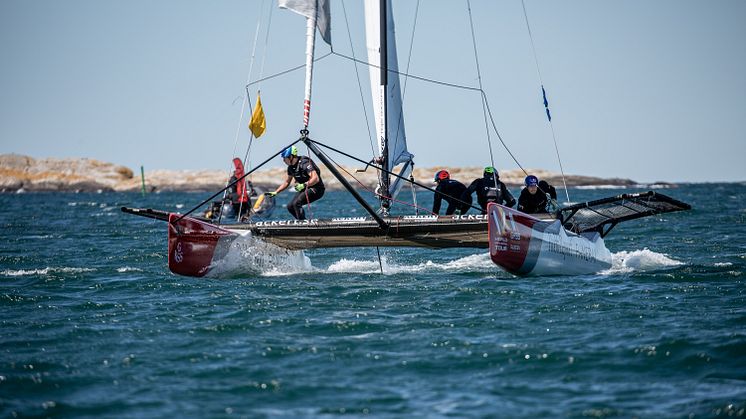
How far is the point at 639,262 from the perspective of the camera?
16641 mm

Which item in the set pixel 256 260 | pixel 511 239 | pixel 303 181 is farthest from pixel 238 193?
pixel 511 239

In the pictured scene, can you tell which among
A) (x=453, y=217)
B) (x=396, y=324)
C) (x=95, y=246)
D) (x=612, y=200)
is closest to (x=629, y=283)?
(x=612, y=200)

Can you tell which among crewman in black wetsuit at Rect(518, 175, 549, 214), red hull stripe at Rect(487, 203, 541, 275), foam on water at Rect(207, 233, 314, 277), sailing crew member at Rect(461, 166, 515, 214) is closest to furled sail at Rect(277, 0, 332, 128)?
foam on water at Rect(207, 233, 314, 277)

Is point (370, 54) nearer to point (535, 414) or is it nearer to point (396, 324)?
point (396, 324)

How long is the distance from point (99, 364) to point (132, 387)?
972 mm

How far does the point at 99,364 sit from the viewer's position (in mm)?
8969

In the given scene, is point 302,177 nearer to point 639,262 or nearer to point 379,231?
point 379,231

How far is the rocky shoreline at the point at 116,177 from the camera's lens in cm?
12494

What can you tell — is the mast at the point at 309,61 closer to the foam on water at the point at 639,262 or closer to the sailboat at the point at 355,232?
the sailboat at the point at 355,232

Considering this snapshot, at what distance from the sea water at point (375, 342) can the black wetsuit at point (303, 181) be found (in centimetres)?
96

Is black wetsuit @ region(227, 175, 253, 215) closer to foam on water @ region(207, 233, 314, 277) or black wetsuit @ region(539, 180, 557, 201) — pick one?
foam on water @ region(207, 233, 314, 277)

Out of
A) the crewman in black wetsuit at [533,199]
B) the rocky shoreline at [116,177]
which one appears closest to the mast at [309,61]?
the crewman in black wetsuit at [533,199]

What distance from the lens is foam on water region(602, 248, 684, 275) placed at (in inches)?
617

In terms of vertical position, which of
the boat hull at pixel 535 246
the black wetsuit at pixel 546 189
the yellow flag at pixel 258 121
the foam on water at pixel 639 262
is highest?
the yellow flag at pixel 258 121
